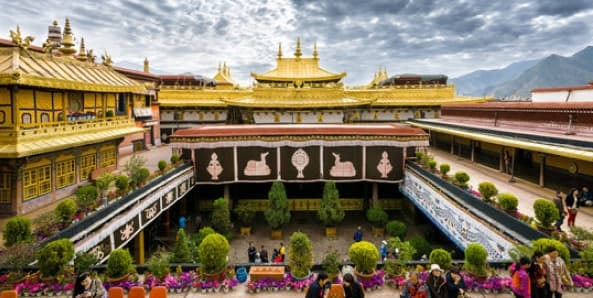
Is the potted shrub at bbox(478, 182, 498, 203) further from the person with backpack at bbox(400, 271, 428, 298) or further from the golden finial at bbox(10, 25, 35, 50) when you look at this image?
the golden finial at bbox(10, 25, 35, 50)

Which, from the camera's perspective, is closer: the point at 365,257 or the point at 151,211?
the point at 365,257

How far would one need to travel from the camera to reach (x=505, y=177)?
18422 millimetres

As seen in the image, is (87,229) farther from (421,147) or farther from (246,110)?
(246,110)

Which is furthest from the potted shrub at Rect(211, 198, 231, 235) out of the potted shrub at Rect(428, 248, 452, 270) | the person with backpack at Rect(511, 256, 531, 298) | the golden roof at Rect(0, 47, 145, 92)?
the person with backpack at Rect(511, 256, 531, 298)

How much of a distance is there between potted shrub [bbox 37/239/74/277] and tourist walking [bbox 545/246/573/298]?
1098 cm

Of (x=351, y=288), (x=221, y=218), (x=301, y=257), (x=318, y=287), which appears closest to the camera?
(x=351, y=288)

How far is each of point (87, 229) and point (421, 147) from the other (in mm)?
17600

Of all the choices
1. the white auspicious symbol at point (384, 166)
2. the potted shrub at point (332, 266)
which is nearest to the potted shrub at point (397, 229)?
the white auspicious symbol at point (384, 166)

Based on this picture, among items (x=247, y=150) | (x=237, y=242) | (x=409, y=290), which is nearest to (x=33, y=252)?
(x=409, y=290)

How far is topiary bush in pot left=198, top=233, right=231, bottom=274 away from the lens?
9.02 m

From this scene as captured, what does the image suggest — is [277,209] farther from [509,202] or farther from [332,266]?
[509,202]

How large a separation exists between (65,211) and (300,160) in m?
13.0

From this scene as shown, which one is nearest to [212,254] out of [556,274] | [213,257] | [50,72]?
[213,257]

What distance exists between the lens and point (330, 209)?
19.5 metres
